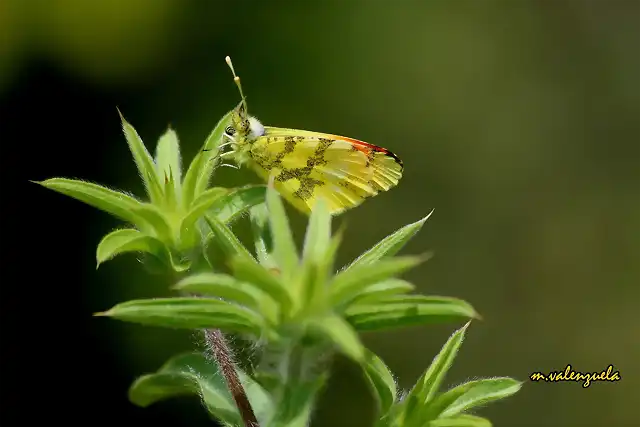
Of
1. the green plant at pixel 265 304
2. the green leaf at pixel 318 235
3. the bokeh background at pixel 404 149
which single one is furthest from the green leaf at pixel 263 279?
the bokeh background at pixel 404 149

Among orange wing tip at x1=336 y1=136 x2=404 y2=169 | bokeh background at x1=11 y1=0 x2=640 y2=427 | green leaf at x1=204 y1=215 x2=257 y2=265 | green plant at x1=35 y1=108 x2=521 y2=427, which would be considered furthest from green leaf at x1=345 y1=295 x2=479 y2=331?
bokeh background at x1=11 y1=0 x2=640 y2=427

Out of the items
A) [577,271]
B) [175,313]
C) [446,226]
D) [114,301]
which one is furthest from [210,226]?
[577,271]

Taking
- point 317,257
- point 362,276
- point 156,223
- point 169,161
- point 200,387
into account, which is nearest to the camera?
point 362,276

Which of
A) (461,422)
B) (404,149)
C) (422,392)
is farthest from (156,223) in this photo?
(404,149)

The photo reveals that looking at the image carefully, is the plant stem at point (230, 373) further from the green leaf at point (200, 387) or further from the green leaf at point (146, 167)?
the green leaf at point (146, 167)

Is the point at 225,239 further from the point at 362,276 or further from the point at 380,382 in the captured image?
→ the point at 380,382

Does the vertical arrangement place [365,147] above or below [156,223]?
above

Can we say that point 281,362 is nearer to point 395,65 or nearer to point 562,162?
point 395,65
